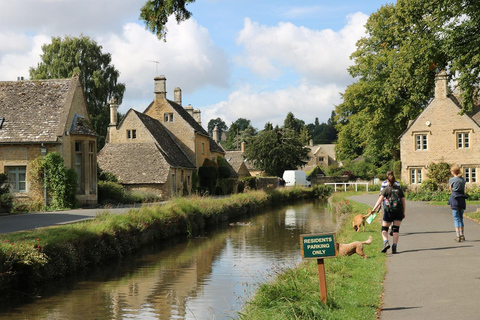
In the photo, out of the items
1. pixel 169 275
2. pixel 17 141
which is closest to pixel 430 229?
pixel 169 275

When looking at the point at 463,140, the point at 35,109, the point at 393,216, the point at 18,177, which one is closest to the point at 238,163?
the point at 463,140

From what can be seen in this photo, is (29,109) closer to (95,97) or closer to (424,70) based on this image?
(424,70)

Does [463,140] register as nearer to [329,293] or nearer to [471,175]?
[471,175]

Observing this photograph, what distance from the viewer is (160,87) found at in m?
49.1

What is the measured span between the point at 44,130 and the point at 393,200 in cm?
2031

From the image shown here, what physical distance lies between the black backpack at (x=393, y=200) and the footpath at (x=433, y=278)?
1090 millimetres

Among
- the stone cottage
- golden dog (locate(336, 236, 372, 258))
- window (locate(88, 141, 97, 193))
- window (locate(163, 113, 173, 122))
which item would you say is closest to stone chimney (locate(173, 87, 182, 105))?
window (locate(163, 113, 173, 122))

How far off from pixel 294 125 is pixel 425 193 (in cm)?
8409

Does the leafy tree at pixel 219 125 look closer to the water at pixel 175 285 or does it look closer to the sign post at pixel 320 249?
the water at pixel 175 285

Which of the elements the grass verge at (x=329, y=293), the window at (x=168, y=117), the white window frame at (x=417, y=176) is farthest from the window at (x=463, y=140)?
the grass verge at (x=329, y=293)

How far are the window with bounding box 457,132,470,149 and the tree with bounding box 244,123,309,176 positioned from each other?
28201 millimetres

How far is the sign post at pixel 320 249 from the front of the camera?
740 centimetres

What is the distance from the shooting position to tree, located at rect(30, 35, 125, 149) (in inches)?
2196

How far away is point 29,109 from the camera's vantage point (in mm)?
28344
